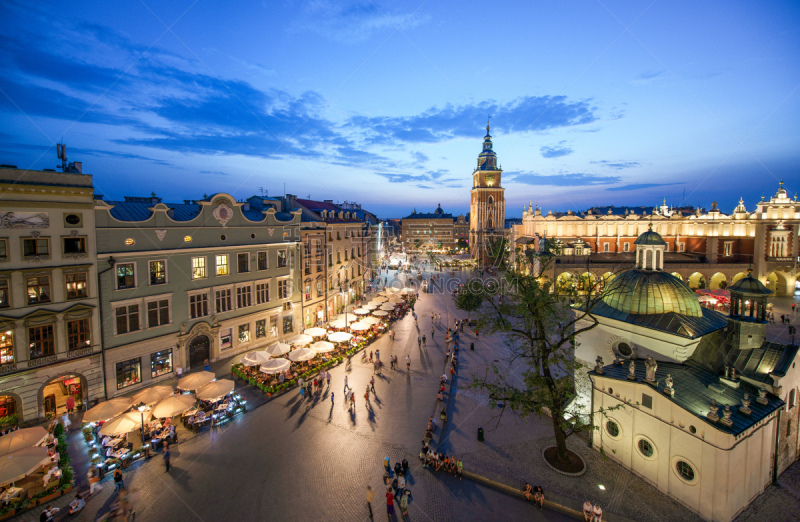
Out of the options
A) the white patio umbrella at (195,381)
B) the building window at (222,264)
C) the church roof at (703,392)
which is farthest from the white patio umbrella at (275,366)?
the church roof at (703,392)

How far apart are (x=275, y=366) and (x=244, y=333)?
8756 millimetres

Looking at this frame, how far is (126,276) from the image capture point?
81.4 ft

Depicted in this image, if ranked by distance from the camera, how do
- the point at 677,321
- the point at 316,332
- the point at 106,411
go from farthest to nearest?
the point at 316,332
the point at 106,411
the point at 677,321

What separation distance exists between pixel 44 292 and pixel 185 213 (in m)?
11.1

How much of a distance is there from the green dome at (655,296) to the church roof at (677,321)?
32 cm

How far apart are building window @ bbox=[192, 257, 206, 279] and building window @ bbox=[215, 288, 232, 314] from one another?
188 cm

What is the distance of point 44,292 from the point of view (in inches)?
831

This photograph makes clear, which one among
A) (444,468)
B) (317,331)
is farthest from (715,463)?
(317,331)

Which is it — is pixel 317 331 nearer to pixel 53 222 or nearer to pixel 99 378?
pixel 99 378

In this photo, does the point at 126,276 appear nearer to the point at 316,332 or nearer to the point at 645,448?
the point at 316,332

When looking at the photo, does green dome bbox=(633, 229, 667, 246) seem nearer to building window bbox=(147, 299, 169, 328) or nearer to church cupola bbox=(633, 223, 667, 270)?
church cupola bbox=(633, 223, 667, 270)

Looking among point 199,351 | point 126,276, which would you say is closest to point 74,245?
point 126,276

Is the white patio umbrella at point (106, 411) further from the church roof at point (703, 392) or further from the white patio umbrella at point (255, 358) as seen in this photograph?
the church roof at point (703, 392)

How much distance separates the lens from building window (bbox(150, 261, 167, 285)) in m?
26.1
